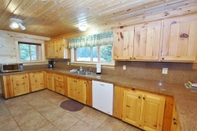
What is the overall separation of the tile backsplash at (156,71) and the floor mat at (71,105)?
1.23 m

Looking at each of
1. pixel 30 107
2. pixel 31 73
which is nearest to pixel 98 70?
pixel 30 107

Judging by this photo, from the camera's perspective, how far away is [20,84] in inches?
129

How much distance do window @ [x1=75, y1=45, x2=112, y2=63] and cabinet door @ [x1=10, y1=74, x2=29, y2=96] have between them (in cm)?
191

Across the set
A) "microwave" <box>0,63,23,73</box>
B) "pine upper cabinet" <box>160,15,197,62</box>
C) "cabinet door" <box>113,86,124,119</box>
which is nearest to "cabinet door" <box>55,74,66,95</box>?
"microwave" <box>0,63,23,73</box>

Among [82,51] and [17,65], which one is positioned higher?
[82,51]

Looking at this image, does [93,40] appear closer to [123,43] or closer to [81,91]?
[123,43]

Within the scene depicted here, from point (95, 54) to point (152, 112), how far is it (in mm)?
2172

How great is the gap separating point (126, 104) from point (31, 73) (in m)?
3.43

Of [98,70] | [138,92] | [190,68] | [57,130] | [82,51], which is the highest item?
[82,51]

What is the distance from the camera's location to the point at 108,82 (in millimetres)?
2143

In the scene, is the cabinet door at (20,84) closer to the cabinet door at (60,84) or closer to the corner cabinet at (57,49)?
the cabinet door at (60,84)

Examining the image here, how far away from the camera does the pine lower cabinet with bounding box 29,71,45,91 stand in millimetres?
3555

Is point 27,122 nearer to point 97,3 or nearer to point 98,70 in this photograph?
point 98,70

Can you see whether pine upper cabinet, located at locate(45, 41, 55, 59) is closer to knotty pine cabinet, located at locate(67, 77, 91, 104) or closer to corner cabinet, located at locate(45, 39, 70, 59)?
corner cabinet, located at locate(45, 39, 70, 59)
